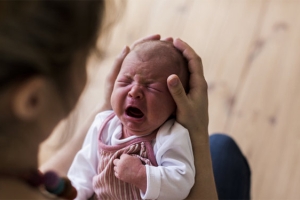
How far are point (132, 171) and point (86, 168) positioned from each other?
0.15m

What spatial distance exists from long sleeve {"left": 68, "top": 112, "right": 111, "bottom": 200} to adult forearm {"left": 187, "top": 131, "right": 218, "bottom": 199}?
227mm

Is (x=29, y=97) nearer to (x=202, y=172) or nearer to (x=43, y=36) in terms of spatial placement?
(x=43, y=36)

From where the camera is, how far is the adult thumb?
0.79 meters

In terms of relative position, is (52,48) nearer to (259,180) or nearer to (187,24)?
(259,180)

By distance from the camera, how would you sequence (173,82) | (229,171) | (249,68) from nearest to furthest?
(173,82) < (229,171) < (249,68)

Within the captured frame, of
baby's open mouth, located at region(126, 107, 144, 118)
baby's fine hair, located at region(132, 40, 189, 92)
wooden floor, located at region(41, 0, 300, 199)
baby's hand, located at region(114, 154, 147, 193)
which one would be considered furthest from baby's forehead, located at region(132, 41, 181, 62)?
wooden floor, located at region(41, 0, 300, 199)

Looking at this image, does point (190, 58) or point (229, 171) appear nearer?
point (190, 58)

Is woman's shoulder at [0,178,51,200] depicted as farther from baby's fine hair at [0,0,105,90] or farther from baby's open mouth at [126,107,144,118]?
baby's open mouth at [126,107,144,118]

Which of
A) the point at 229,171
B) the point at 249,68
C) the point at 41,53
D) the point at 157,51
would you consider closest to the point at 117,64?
the point at 157,51

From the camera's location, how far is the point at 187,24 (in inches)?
72.4

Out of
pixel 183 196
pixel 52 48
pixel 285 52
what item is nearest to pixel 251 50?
pixel 285 52

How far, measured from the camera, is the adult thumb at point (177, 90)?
0.79 meters

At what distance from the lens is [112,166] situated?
2.76ft

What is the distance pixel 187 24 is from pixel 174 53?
1017 millimetres
